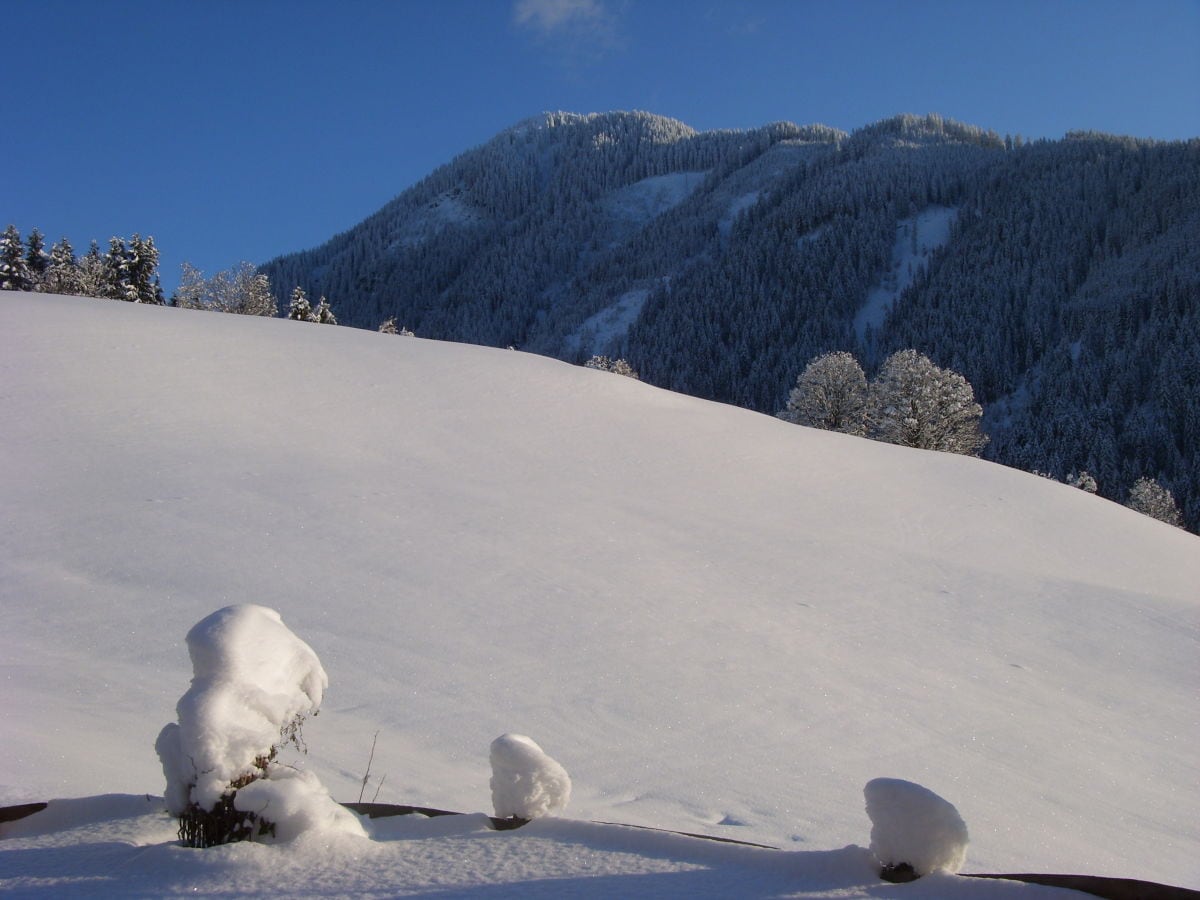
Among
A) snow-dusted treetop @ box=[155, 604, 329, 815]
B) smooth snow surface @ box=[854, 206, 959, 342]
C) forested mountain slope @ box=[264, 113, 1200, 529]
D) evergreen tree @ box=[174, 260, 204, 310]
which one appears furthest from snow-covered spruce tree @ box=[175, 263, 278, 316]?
smooth snow surface @ box=[854, 206, 959, 342]

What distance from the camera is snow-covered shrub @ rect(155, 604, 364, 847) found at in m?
3.42

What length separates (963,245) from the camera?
161625mm

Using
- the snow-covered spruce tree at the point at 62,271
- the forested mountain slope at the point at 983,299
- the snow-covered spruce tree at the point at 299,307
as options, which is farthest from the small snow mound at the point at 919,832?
the forested mountain slope at the point at 983,299

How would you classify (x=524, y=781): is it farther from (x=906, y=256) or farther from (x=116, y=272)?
(x=906, y=256)

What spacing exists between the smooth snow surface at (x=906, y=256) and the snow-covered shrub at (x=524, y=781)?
6236 inches

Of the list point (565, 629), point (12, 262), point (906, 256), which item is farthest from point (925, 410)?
point (906, 256)

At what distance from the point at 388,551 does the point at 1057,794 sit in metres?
6.67

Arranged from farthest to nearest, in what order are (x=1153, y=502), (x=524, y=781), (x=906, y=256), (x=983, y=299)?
(x=906, y=256) < (x=983, y=299) < (x=1153, y=502) < (x=524, y=781)

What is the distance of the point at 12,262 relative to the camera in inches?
2060

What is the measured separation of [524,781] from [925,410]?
122 ft

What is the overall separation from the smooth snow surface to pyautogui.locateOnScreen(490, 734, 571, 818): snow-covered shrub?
158m

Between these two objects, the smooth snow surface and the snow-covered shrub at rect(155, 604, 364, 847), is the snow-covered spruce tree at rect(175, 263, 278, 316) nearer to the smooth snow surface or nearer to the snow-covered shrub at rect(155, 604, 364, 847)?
the snow-covered shrub at rect(155, 604, 364, 847)

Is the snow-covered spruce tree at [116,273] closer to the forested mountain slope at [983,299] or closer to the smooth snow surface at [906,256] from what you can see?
the forested mountain slope at [983,299]

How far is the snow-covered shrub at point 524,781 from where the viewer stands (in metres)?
3.78
